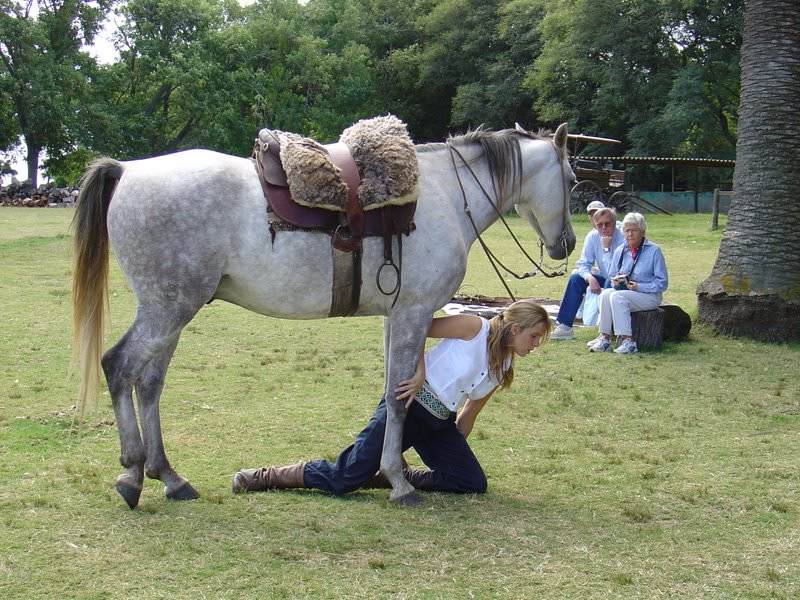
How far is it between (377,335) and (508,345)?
201 inches

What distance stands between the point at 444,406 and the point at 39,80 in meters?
44.4

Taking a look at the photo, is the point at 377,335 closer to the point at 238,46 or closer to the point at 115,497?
the point at 115,497

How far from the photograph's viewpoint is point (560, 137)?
521 cm

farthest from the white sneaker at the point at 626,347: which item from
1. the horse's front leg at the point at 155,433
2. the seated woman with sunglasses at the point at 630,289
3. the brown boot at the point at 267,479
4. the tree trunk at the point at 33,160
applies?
the tree trunk at the point at 33,160

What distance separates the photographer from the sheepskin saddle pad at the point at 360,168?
14.5ft

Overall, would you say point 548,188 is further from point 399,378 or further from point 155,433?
point 155,433

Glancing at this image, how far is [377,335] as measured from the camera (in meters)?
9.70

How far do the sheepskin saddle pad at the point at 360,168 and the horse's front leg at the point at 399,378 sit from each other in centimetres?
69

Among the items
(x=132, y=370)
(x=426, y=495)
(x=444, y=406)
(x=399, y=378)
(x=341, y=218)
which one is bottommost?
(x=426, y=495)

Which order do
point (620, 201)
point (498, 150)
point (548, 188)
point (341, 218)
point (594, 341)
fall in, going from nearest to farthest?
point (341, 218) < point (498, 150) < point (548, 188) < point (594, 341) < point (620, 201)

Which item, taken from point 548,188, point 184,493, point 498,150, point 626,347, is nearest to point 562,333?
point 626,347

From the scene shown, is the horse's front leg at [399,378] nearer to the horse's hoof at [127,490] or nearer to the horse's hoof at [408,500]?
the horse's hoof at [408,500]

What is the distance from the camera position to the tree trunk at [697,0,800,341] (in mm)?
8945

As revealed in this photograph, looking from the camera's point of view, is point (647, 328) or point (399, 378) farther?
point (647, 328)
